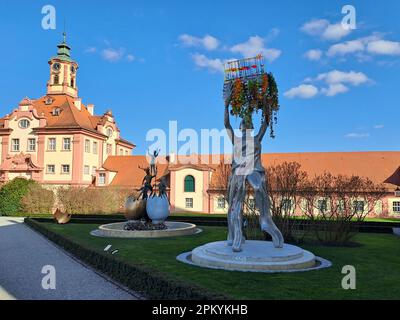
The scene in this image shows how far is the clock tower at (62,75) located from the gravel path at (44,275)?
36.0m

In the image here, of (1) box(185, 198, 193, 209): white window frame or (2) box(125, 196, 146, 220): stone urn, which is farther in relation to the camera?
(1) box(185, 198, 193, 209): white window frame

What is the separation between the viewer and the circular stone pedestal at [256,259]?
9781 mm

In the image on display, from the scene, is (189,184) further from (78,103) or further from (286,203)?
(286,203)

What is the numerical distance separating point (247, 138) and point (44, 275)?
716 centimetres

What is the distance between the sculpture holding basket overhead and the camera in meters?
11.2

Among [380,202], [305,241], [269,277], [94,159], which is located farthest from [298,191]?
[94,159]

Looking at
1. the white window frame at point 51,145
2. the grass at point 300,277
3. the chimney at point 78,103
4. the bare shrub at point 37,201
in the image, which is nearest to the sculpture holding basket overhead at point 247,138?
the grass at point 300,277

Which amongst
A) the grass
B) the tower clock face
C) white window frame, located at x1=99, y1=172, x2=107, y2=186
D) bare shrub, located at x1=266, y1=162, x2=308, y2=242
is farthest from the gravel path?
the tower clock face

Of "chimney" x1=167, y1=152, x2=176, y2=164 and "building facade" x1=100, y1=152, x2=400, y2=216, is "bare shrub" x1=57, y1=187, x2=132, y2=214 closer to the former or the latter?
"building facade" x1=100, y1=152, x2=400, y2=216

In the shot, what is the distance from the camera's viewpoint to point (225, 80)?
11.6m

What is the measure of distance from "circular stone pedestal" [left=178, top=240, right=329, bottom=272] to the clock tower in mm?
42422

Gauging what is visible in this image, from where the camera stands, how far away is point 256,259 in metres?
9.98

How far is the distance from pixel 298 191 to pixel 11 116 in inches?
1407

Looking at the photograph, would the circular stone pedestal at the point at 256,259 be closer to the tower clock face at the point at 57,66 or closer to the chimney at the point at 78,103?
the chimney at the point at 78,103
